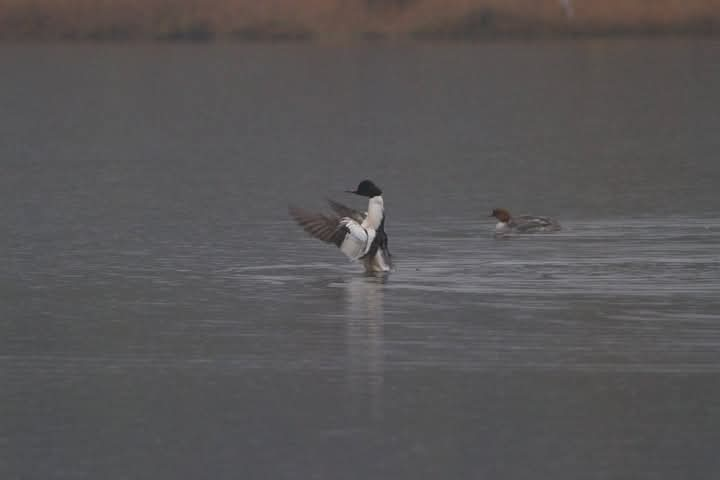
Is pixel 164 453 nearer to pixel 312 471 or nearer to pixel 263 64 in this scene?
pixel 312 471

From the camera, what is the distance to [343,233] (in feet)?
58.9

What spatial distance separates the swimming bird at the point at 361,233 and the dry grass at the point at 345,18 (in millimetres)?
63106

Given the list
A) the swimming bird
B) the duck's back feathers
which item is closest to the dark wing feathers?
the swimming bird

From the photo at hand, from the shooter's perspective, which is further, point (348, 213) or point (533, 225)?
point (533, 225)

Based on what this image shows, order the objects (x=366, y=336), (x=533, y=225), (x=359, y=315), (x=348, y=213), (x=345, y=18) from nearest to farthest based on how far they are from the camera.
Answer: (x=366, y=336)
(x=359, y=315)
(x=348, y=213)
(x=533, y=225)
(x=345, y=18)

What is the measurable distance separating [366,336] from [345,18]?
2672 inches

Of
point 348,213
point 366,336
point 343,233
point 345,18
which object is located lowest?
point 366,336

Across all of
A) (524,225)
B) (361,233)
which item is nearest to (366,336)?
(361,233)

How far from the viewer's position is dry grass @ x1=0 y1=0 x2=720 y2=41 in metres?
81.3

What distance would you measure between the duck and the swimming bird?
9.71 ft

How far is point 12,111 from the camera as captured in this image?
47.1 m

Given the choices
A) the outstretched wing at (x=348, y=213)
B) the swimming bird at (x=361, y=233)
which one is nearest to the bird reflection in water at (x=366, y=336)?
the swimming bird at (x=361, y=233)

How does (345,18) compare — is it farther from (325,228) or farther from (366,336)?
(366,336)

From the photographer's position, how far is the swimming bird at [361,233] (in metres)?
17.9
